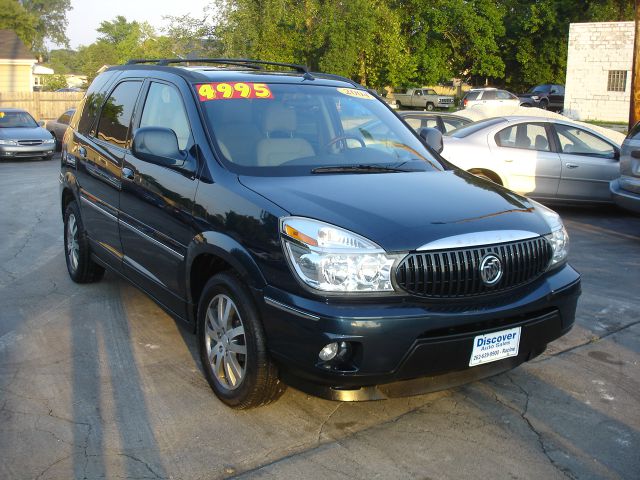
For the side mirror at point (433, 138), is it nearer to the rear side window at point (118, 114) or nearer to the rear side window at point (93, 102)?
the rear side window at point (118, 114)

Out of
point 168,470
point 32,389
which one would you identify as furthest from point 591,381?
point 32,389

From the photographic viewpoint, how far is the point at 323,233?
3582 millimetres

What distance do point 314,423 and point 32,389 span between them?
69.6 inches

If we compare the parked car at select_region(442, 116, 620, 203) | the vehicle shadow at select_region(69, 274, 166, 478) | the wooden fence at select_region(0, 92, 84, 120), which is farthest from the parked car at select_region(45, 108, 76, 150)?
the vehicle shadow at select_region(69, 274, 166, 478)

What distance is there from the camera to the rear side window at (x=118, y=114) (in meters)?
5.57

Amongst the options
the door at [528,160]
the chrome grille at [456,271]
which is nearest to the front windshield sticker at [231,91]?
the chrome grille at [456,271]

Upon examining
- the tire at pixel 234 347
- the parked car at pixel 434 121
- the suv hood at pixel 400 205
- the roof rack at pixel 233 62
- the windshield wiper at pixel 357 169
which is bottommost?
the tire at pixel 234 347

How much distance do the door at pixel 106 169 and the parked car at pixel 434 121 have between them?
24.7ft

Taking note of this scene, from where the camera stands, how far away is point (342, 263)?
11.5 ft

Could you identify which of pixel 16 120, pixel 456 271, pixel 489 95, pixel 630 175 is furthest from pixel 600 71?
pixel 456 271

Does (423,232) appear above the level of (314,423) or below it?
above

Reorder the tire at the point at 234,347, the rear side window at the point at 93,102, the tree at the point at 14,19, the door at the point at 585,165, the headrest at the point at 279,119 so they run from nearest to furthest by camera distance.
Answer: the tire at the point at 234,347
the headrest at the point at 279,119
the rear side window at the point at 93,102
the door at the point at 585,165
the tree at the point at 14,19

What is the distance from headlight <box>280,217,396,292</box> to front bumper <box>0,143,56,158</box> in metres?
18.7

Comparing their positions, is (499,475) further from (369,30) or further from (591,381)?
(369,30)
